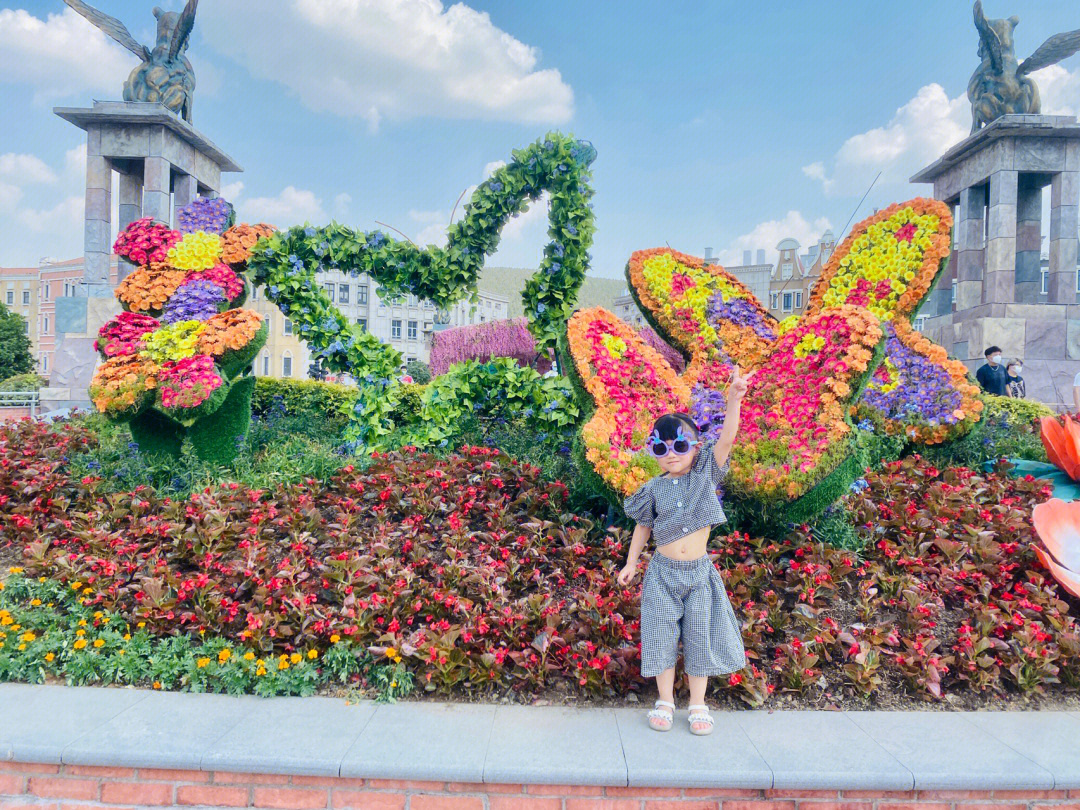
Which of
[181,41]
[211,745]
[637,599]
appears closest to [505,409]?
[637,599]

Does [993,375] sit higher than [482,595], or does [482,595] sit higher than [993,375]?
[993,375]

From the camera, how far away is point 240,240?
Result: 6559 mm

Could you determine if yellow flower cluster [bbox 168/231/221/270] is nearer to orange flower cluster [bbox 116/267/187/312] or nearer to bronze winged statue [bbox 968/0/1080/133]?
orange flower cluster [bbox 116/267/187/312]

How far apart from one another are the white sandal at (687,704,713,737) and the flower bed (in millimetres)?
291

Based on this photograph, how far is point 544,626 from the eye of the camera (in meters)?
3.47

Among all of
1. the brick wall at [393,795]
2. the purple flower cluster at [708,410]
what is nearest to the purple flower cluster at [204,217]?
the purple flower cluster at [708,410]

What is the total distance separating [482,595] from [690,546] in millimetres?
1258

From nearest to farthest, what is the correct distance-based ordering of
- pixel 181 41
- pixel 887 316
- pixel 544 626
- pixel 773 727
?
pixel 773 727 → pixel 544 626 → pixel 887 316 → pixel 181 41

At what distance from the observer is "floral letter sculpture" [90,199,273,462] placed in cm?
537

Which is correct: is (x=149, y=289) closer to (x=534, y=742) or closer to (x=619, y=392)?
(x=619, y=392)

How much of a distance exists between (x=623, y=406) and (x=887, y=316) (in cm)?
282

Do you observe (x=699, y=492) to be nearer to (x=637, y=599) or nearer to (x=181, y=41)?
(x=637, y=599)

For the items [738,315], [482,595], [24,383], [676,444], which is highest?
[738,315]

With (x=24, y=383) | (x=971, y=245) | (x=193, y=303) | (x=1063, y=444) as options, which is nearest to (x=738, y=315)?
(x=1063, y=444)
